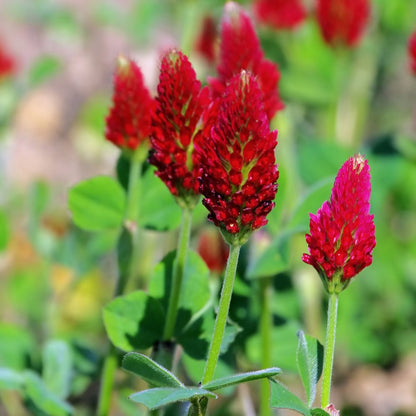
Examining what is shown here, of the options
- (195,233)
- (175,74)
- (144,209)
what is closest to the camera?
(175,74)

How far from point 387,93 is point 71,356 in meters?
2.86

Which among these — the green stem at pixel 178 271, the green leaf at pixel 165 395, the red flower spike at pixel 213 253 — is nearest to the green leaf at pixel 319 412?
the green leaf at pixel 165 395

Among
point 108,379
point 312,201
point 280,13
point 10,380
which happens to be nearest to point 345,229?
point 312,201

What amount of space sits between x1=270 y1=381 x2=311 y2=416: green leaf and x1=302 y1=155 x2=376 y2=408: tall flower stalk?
0.12 ft

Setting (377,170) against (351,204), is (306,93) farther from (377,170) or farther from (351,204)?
(351,204)

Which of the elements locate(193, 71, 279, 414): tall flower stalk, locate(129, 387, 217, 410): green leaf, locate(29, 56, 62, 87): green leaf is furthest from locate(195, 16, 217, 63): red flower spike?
locate(129, 387, 217, 410): green leaf

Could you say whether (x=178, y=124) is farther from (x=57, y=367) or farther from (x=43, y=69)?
(x=43, y=69)

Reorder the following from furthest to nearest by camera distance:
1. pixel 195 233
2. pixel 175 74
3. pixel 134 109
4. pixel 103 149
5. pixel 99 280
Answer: pixel 103 149 < pixel 99 280 < pixel 195 233 < pixel 134 109 < pixel 175 74

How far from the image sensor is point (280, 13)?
2.54 m

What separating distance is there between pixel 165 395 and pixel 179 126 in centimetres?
37

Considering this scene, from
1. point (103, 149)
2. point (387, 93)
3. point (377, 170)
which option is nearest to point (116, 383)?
point (377, 170)

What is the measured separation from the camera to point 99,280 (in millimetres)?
3207

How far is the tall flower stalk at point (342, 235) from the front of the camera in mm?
1064

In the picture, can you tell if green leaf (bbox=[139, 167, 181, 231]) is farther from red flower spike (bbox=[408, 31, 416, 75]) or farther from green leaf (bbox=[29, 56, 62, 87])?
green leaf (bbox=[29, 56, 62, 87])
